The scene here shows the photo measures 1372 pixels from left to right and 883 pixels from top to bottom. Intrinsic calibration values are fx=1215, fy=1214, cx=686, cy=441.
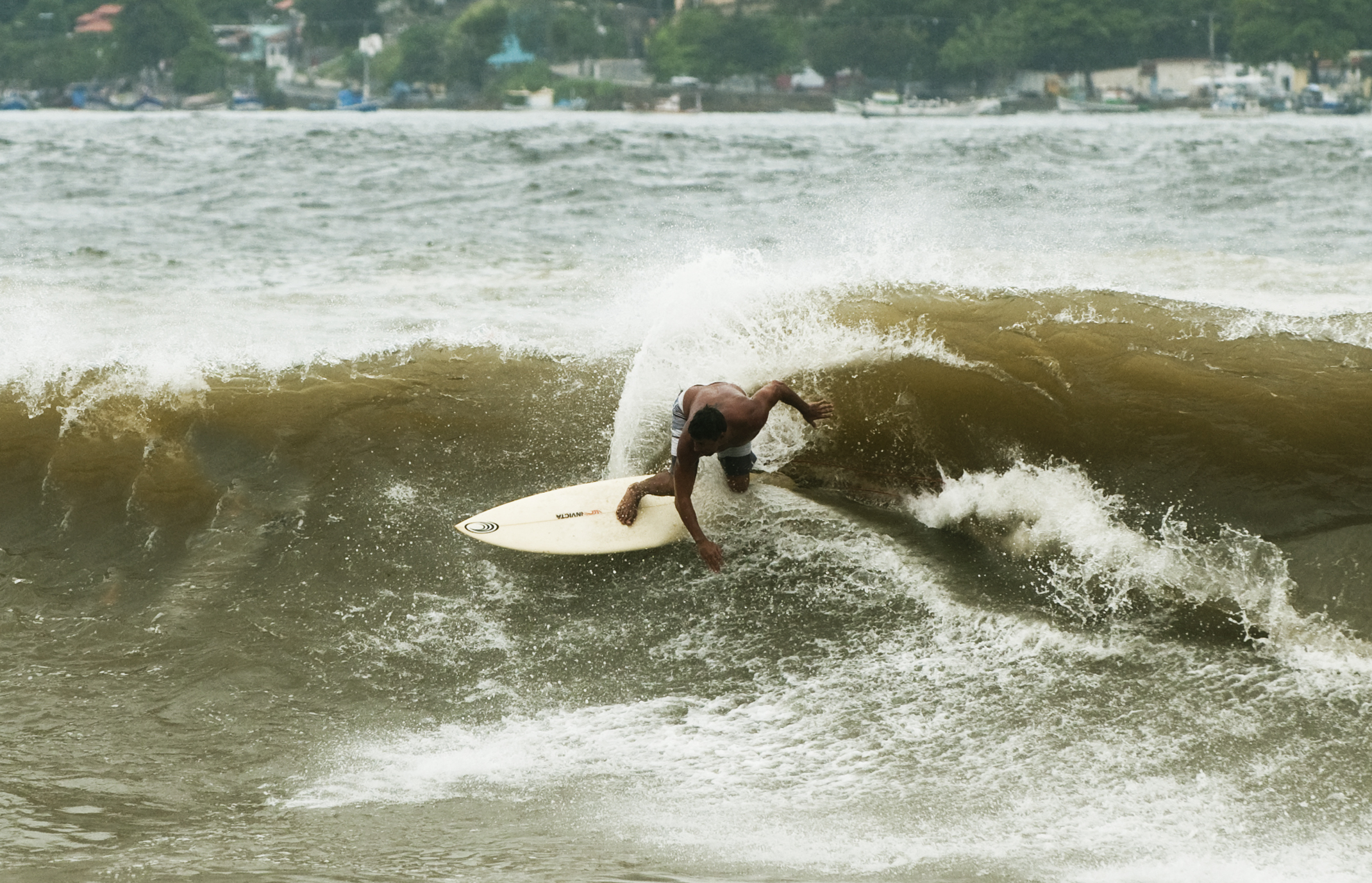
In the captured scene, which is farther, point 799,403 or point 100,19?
point 100,19

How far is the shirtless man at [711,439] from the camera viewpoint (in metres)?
5.64

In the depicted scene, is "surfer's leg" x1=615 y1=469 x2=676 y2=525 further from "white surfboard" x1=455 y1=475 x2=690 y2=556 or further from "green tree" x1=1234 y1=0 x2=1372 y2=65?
"green tree" x1=1234 y1=0 x2=1372 y2=65

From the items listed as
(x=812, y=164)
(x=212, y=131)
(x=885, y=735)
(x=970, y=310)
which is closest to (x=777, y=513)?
(x=885, y=735)

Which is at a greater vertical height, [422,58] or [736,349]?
[422,58]

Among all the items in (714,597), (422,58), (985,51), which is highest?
(422,58)

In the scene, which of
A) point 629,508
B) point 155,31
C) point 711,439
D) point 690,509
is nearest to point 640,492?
point 629,508

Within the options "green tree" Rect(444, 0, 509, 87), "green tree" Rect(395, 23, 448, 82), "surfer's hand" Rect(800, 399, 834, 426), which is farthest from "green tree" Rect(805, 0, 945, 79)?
"surfer's hand" Rect(800, 399, 834, 426)

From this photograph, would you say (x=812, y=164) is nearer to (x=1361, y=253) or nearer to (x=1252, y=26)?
(x=1361, y=253)

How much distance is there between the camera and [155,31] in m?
87.7

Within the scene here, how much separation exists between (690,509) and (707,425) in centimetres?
46

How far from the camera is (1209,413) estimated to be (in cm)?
652

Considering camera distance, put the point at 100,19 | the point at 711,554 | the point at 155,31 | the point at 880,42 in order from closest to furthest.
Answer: the point at 711,554 < the point at 880,42 < the point at 155,31 < the point at 100,19

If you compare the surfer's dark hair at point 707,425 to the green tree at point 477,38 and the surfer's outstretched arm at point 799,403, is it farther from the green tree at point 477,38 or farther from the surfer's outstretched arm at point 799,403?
the green tree at point 477,38

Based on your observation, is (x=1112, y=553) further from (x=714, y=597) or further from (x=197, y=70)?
(x=197, y=70)
